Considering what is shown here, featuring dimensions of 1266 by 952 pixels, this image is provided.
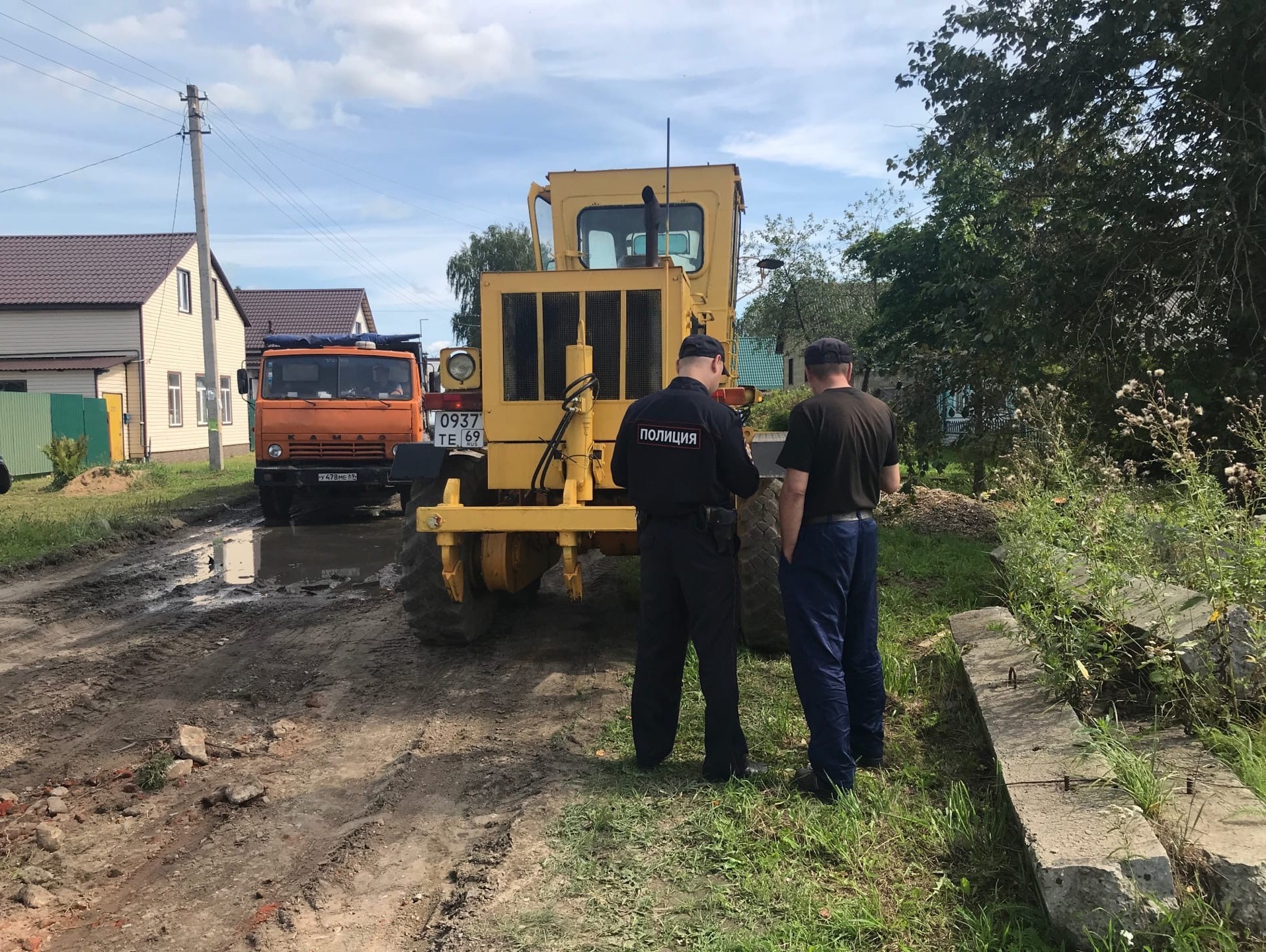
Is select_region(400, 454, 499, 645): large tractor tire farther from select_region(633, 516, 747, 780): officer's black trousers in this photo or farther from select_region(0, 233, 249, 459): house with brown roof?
select_region(0, 233, 249, 459): house with brown roof

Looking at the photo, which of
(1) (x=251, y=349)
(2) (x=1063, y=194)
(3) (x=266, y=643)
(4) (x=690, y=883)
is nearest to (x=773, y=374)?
(1) (x=251, y=349)

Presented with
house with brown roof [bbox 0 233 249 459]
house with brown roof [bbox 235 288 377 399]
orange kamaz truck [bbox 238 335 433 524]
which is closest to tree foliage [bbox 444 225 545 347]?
house with brown roof [bbox 235 288 377 399]

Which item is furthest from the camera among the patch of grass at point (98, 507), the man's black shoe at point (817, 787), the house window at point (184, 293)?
the house window at point (184, 293)

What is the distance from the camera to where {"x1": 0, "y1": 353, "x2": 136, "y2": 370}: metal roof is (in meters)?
23.9

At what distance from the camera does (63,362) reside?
80.4 feet

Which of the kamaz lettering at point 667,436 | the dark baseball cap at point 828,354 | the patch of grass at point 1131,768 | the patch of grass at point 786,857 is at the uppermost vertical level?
the dark baseball cap at point 828,354

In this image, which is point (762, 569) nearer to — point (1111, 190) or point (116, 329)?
point (1111, 190)

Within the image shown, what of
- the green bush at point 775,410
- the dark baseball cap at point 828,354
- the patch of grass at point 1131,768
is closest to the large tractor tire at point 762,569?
the dark baseball cap at point 828,354

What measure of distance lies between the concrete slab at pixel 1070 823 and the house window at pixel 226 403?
30183mm

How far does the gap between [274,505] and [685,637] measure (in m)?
10.2

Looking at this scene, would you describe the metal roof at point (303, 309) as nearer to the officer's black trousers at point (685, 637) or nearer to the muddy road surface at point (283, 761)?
the muddy road surface at point (283, 761)

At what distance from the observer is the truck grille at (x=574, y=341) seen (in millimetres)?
5707

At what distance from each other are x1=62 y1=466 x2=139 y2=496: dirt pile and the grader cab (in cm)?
1234

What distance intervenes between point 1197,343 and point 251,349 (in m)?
36.1
